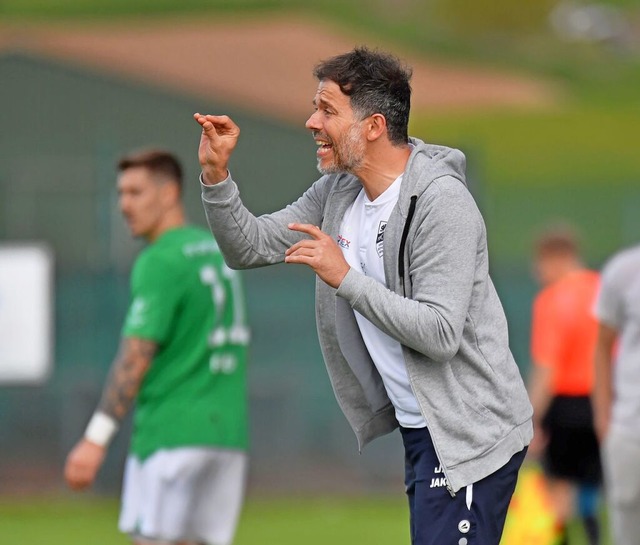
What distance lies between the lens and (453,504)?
4.35 metres

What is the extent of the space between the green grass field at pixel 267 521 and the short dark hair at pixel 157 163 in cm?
448

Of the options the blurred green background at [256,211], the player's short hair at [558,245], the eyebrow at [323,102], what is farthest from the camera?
the blurred green background at [256,211]

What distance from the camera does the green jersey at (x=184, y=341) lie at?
6.36 meters

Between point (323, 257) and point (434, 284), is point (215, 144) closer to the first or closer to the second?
point (323, 257)

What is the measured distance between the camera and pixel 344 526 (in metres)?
11.4

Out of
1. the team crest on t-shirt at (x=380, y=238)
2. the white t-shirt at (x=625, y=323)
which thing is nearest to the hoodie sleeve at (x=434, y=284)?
the team crest on t-shirt at (x=380, y=238)

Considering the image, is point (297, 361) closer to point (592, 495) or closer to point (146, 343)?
point (592, 495)

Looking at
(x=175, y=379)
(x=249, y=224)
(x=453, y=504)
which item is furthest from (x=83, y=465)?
(x=453, y=504)

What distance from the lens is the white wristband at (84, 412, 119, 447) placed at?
6250mm

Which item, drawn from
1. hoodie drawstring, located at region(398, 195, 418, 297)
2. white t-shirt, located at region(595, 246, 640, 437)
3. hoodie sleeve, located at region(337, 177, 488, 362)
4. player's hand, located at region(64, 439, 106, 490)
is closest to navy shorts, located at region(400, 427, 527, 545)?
hoodie sleeve, located at region(337, 177, 488, 362)

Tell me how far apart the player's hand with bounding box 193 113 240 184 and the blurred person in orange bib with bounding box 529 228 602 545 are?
5.20 m

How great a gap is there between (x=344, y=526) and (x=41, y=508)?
9.32 feet

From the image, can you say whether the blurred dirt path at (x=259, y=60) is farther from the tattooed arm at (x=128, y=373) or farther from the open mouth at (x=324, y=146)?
the open mouth at (x=324, y=146)

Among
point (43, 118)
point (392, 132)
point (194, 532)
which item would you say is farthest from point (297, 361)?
point (43, 118)
